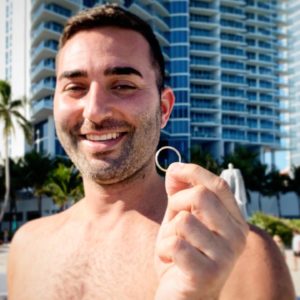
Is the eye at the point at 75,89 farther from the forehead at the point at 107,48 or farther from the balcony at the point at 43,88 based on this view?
the balcony at the point at 43,88

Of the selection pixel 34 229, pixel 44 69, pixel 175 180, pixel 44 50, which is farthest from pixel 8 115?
pixel 175 180

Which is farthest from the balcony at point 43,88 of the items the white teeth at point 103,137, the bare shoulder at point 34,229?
the white teeth at point 103,137

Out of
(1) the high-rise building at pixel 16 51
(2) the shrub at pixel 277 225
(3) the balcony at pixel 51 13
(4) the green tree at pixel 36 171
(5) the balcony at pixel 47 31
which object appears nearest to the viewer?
(2) the shrub at pixel 277 225

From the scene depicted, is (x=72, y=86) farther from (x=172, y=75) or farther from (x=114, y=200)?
(x=172, y=75)

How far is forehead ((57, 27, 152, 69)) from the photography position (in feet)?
6.57

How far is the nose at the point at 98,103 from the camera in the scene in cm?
193

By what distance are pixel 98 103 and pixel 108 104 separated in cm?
4

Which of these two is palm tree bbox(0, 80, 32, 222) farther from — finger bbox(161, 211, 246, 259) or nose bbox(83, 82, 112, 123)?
finger bbox(161, 211, 246, 259)

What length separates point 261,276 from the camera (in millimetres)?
1392

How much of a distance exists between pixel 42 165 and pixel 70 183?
33.3ft

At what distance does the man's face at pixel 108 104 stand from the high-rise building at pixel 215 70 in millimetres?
59910

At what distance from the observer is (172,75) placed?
69375 millimetres

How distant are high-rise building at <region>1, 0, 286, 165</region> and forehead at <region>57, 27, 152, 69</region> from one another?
2357 inches

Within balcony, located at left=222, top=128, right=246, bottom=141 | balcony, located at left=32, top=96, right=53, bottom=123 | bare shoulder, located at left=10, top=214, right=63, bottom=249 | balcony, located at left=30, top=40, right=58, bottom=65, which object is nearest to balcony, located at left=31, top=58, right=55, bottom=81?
balcony, located at left=30, top=40, right=58, bottom=65
